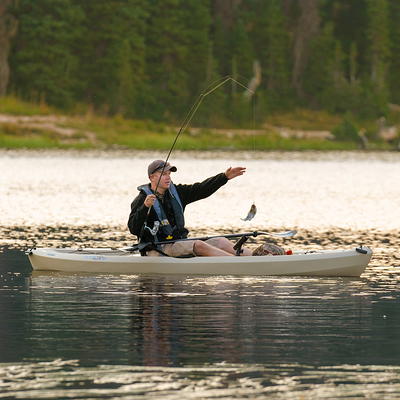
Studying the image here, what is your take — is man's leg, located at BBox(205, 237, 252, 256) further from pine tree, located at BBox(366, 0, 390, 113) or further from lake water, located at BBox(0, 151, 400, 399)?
pine tree, located at BBox(366, 0, 390, 113)

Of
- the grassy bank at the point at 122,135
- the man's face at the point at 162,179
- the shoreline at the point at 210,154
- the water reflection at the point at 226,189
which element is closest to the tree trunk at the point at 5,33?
the grassy bank at the point at 122,135

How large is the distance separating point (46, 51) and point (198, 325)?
58144 millimetres

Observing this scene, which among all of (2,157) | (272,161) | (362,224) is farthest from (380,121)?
(362,224)

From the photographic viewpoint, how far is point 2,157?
55.1m

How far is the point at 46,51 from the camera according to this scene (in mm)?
69750

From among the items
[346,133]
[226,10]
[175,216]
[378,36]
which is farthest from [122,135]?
[175,216]

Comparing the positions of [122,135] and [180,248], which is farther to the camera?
[122,135]

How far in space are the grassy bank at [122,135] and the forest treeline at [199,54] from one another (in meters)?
2.59

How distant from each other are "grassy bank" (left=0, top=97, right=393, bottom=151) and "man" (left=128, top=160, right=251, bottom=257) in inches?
1773

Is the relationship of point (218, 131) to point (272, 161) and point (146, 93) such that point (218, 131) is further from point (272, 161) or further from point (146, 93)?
point (272, 161)

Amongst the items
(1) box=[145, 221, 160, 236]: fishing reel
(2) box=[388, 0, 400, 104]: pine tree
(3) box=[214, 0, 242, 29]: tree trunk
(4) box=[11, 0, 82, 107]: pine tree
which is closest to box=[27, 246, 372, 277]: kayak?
(1) box=[145, 221, 160, 236]: fishing reel

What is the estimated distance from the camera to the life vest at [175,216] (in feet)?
52.2

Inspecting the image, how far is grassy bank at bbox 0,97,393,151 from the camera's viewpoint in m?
62.4

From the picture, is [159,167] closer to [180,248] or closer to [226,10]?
[180,248]
